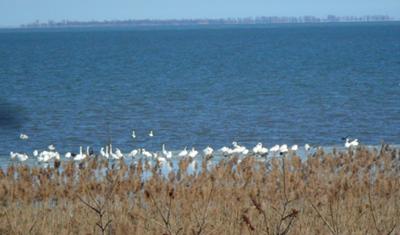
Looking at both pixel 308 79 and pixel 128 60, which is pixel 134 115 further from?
pixel 128 60

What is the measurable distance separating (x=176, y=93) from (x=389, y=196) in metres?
29.6

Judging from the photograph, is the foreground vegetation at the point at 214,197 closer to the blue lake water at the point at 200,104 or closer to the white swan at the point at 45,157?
the blue lake water at the point at 200,104

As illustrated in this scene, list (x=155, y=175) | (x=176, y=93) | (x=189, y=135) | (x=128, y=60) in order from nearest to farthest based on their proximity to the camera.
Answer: (x=155, y=175) → (x=189, y=135) → (x=176, y=93) → (x=128, y=60)

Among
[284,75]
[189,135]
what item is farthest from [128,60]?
[189,135]

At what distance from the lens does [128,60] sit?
255 feet

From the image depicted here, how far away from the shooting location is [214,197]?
12.1 m

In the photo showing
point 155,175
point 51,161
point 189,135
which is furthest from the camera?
point 189,135

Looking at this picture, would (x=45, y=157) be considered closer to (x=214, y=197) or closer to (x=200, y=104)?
(x=214, y=197)

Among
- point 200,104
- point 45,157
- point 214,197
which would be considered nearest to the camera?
point 214,197

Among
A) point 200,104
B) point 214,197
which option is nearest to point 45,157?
point 214,197

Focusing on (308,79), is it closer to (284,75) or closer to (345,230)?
(284,75)

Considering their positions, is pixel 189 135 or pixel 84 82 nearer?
pixel 189 135

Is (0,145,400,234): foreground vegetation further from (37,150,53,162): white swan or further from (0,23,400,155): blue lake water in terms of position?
(37,150,53,162): white swan

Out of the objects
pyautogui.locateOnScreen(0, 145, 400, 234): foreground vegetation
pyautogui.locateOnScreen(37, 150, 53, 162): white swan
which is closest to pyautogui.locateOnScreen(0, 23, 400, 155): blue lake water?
pyautogui.locateOnScreen(0, 145, 400, 234): foreground vegetation
